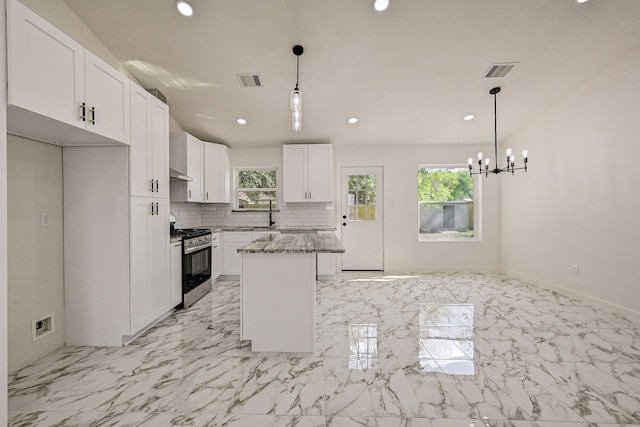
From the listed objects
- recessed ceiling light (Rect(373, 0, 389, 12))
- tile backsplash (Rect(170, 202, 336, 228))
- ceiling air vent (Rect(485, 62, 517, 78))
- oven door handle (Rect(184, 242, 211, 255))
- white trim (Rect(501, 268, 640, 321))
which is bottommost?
white trim (Rect(501, 268, 640, 321))

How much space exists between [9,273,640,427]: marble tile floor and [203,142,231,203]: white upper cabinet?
7.08 ft

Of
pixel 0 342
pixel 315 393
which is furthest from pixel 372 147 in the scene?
pixel 0 342

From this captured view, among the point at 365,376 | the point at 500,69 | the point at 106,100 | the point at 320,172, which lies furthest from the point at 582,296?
the point at 106,100

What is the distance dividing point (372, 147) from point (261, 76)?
2.58 metres

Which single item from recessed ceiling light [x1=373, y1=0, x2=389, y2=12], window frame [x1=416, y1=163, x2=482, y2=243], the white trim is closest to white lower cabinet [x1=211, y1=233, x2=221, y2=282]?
recessed ceiling light [x1=373, y1=0, x2=389, y2=12]

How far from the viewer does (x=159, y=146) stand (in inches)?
110

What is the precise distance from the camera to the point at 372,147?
5109mm

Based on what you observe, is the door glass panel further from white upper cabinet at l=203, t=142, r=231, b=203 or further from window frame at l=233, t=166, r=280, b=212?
white upper cabinet at l=203, t=142, r=231, b=203

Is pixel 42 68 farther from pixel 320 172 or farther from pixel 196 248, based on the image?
pixel 320 172

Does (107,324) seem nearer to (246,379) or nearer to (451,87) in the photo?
(246,379)

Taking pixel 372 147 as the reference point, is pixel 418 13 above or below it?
above

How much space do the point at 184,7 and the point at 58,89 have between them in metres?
1.39

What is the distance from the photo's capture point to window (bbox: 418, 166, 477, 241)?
16.9 ft

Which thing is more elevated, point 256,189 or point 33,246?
point 256,189
